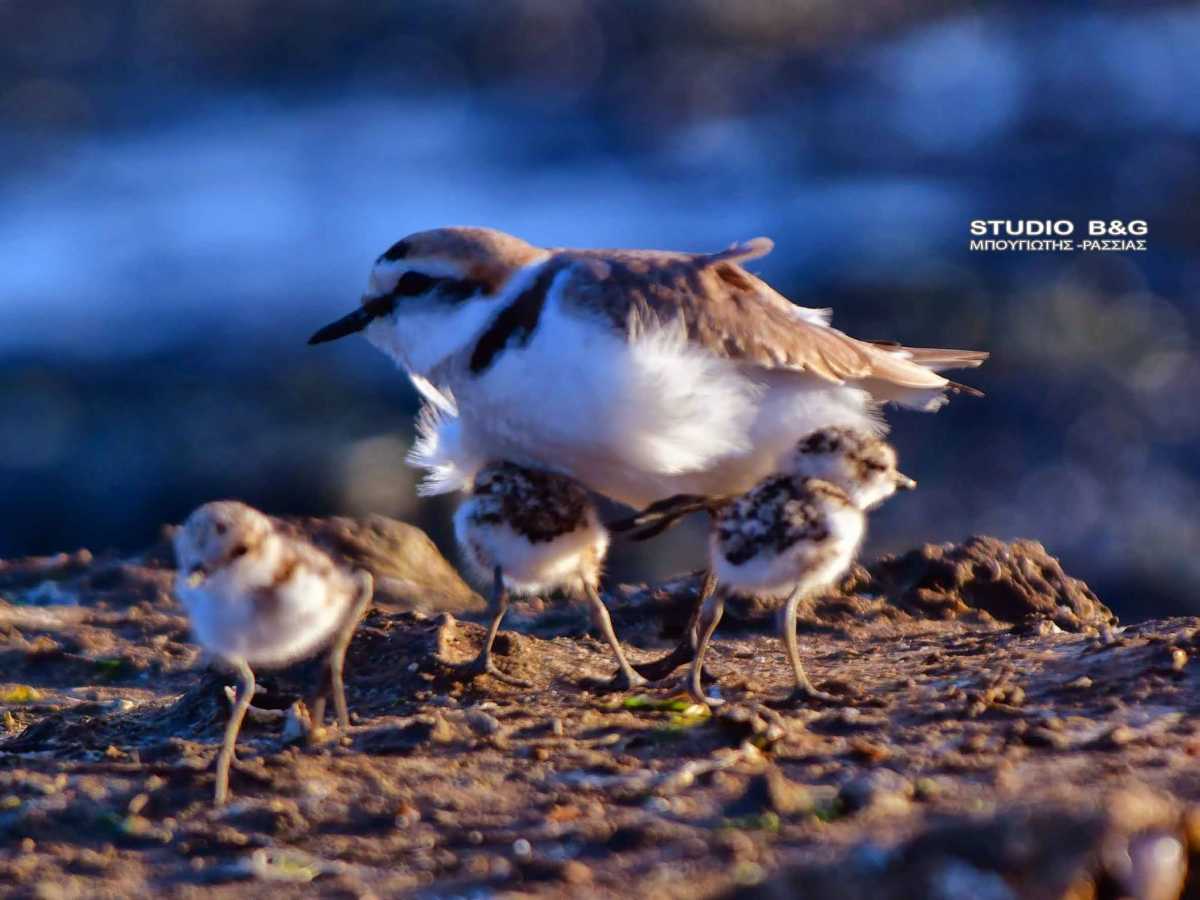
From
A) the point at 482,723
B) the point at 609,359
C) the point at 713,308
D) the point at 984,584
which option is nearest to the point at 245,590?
the point at 482,723

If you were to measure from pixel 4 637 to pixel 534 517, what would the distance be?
2533 mm

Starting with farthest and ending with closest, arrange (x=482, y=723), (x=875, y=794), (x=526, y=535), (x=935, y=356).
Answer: (x=935, y=356), (x=526, y=535), (x=482, y=723), (x=875, y=794)

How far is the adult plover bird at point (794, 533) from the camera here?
4.47 m

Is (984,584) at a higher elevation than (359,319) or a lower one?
lower

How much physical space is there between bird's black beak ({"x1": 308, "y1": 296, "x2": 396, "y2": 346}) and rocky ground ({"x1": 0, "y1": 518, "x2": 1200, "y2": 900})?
1.07m

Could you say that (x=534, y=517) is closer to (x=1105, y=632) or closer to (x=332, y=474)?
(x=1105, y=632)

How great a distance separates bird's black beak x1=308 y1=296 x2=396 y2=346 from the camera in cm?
521

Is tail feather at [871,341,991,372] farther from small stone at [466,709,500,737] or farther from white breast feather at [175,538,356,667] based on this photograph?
white breast feather at [175,538,356,667]

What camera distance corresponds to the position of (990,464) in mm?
11188

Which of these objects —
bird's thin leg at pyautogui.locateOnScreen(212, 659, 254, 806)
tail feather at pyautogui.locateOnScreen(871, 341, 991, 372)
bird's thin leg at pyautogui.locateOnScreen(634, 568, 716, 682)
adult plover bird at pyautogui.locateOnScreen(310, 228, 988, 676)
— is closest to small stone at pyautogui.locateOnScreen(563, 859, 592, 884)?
bird's thin leg at pyautogui.locateOnScreen(212, 659, 254, 806)

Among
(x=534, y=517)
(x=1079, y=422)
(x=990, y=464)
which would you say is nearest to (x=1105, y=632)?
(x=534, y=517)

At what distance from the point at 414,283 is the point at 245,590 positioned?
1.55 metres

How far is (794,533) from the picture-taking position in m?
4.45

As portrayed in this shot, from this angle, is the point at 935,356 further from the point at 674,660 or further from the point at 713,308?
the point at 674,660
